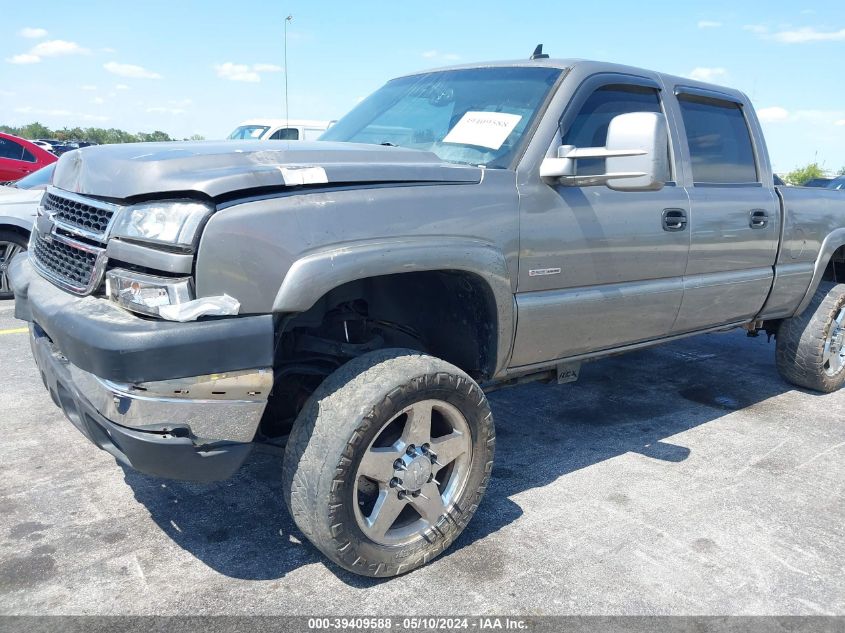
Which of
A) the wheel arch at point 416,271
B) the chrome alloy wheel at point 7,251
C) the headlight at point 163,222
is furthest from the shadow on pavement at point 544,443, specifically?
the chrome alloy wheel at point 7,251

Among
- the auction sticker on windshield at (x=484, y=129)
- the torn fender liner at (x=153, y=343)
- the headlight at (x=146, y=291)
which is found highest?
the auction sticker on windshield at (x=484, y=129)

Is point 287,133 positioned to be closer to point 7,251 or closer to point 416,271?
point 7,251

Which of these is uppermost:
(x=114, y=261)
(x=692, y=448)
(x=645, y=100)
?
(x=645, y=100)

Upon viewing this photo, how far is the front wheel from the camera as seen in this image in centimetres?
241

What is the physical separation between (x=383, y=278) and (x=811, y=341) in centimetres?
350

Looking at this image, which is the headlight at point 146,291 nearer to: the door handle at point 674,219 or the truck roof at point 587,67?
the truck roof at point 587,67

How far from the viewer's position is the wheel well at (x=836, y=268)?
5163mm

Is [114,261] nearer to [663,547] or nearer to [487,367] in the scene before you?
[487,367]

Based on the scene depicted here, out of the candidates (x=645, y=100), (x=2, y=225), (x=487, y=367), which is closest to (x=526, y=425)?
(x=487, y=367)

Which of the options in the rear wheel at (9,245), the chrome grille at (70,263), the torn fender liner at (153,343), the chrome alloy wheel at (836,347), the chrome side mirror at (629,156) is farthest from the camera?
the rear wheel at (9,245)

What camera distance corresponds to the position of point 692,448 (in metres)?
4.00

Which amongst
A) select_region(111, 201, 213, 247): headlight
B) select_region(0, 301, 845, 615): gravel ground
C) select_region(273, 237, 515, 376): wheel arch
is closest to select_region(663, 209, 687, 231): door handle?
select_region(273, 237, 515, 376): wheel arch

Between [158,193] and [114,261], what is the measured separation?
29 cm

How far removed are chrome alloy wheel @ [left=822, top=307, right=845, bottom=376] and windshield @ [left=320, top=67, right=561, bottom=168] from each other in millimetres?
3128
